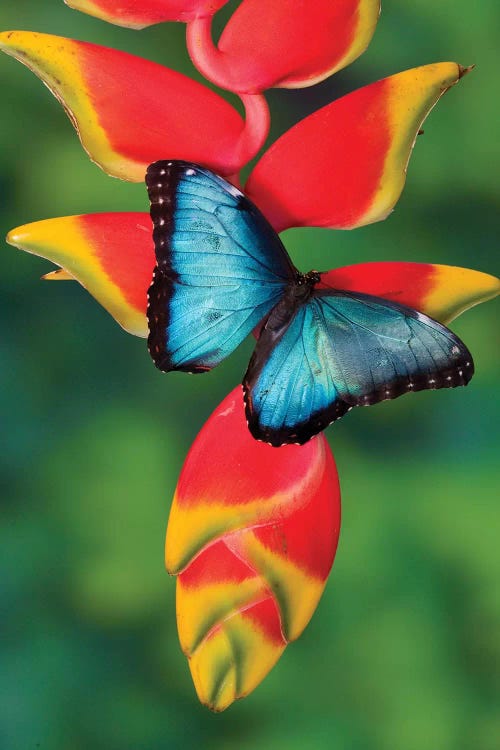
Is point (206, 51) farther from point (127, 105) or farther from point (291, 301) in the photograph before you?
point (291, 301)

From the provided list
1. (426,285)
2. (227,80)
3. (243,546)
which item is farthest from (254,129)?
(243,546)

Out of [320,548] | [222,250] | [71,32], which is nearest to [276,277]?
[222,250]

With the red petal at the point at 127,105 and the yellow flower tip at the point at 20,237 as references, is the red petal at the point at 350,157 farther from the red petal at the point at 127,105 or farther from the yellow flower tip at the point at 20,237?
the yellow flower tip at the point at 20,237

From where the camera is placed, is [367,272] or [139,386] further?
[139,386]

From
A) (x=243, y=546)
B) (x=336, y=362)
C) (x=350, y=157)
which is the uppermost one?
(x=350, y=157)

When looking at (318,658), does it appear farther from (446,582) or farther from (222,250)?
(222,250)

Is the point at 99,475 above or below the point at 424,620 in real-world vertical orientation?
above
